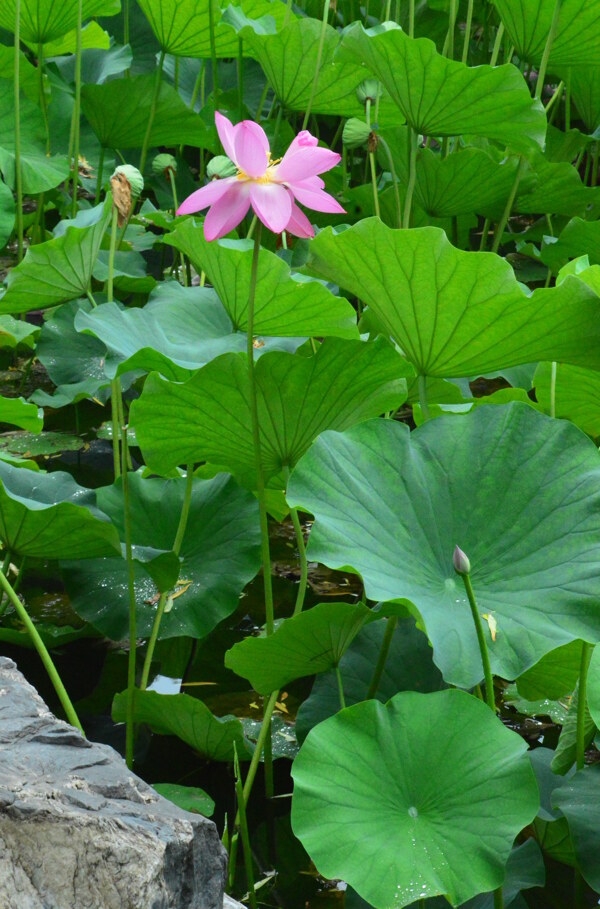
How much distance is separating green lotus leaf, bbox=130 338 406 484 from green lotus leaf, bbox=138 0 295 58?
4.11 ft

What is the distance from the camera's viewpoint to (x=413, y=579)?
895 mm

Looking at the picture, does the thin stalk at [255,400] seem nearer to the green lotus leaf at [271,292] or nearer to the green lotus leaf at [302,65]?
the green lotus leaf at [271,292]

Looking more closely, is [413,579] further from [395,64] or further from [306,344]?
[395,64]

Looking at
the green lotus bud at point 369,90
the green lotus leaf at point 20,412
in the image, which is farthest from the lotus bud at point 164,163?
the green lotus leaf at point 20,412

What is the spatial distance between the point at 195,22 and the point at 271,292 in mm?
1323

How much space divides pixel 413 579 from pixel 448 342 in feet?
0.85

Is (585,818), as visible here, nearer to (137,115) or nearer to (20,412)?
(20,412)

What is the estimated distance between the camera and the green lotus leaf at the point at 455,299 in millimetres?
943

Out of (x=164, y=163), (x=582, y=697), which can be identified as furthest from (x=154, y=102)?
(x=582, y=697)

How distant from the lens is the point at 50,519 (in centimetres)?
109

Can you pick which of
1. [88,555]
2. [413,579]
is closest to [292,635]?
[413,579]

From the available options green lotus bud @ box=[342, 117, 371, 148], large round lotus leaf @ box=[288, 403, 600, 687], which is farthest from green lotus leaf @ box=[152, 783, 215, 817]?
green lotus bud @ box=[342, 117, 371, 148]

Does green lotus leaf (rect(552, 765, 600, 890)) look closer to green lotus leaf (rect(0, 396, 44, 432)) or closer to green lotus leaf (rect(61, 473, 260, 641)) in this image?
green lotus leaf (rect(61, 473, 260, 641))

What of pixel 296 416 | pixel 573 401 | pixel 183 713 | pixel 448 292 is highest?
pixel 448 292
